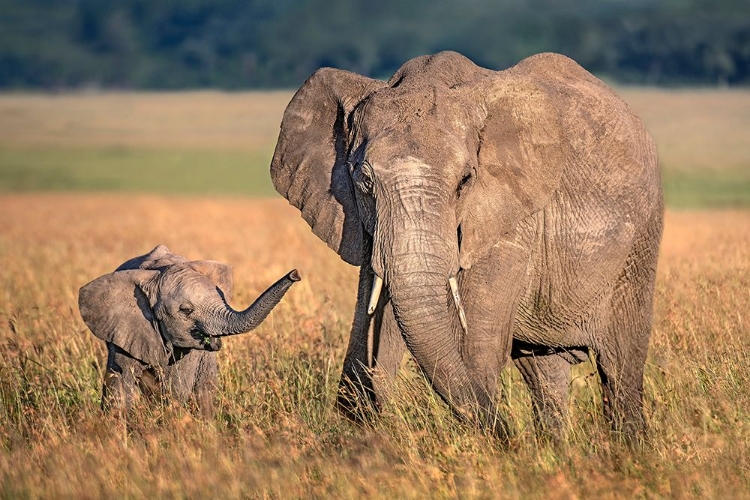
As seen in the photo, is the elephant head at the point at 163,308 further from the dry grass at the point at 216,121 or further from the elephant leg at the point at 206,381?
the dry grass at the point at 216,121

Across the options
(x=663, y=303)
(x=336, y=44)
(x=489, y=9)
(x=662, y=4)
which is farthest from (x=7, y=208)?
(x=336, y=44)

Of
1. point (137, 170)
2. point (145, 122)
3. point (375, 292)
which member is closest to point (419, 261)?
point (375, 292)

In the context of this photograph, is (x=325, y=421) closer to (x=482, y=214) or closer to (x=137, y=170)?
(x=482, y=214)

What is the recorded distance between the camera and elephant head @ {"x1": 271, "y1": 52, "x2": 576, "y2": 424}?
6.12m

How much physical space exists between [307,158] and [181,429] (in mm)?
1596

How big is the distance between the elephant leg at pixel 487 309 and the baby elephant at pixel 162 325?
53.8 inches

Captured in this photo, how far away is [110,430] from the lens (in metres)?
7.08

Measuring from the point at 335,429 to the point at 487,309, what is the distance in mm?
1123

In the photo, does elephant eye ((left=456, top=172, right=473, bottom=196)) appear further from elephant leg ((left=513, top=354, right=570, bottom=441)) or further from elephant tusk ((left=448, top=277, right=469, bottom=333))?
elephant leg ((left=513, top=354, right=570, bottom=441))

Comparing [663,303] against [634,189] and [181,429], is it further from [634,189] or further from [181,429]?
[181,429]

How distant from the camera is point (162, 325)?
7773 mm

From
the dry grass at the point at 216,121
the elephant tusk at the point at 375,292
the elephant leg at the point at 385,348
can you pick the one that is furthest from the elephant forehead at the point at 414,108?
the dry grass at the point at 216,121

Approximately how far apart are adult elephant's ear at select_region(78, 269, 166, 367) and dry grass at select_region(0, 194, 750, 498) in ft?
1.41

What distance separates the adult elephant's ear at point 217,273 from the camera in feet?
25.8
